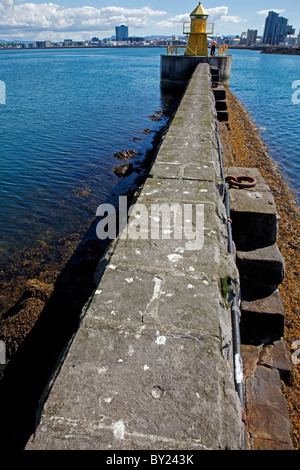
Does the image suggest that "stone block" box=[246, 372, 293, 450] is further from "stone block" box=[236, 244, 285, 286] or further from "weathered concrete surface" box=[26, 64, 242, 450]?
"weathered concrete surface" box=[26, 64, 242, 450]

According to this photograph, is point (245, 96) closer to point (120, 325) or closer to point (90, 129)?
point (90, 129)

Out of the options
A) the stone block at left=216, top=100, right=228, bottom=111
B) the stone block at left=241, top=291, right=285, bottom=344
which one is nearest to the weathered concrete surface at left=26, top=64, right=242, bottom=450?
the stone block at left=241, top=291, right=285, bottom=344

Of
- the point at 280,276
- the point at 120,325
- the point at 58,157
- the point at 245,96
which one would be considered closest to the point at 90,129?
the point at 58,157

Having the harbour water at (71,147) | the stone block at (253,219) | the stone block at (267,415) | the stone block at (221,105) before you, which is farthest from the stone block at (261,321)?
the stone block at (221,105)

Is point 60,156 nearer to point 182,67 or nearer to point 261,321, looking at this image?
point 261,321

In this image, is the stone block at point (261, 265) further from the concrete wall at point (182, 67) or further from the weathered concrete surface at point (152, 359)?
the concrete wall at point (182, 67)

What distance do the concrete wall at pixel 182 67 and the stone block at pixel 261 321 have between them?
A: 25.4 metres

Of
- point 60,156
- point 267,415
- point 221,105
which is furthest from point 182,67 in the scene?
point 267,415

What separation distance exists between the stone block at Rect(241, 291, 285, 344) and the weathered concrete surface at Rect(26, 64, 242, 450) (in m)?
1.50

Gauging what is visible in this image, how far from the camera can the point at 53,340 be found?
15.7 ft

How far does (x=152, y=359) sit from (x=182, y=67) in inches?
1134

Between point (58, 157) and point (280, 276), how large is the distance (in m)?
10.7

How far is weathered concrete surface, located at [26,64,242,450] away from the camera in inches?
55.4

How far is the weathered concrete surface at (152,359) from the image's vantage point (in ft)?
4.61
